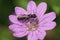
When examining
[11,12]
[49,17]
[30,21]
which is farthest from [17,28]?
[11,12]

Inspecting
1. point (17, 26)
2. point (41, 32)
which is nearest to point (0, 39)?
point (17, 26)

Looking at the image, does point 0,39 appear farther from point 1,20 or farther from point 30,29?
point 30,29

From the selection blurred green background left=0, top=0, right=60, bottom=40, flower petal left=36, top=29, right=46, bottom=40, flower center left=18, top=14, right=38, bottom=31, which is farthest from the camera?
blurred green background left=0, top=0, right=60, bottom=40

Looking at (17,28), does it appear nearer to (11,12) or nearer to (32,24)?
(32,24)

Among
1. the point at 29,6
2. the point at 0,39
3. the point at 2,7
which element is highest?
the point at 29,6

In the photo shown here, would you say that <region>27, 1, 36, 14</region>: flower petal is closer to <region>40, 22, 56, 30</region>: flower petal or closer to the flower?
the flower

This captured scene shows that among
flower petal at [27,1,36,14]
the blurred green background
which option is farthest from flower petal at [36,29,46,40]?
the blurred green background

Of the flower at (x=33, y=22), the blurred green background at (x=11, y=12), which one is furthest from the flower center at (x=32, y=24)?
the blurred green background at (x=11, y=12)
